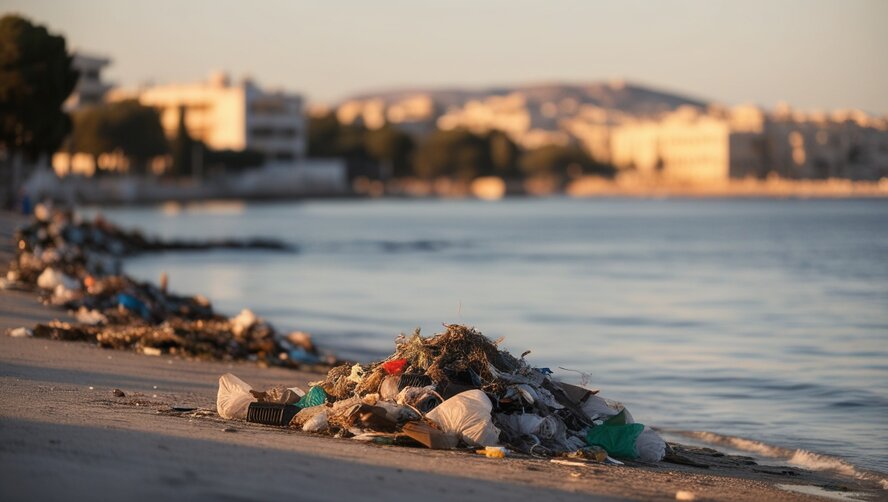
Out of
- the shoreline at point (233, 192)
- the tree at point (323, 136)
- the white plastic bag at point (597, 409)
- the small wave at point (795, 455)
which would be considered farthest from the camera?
the tree at point (323, 136)

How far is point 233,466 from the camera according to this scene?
820 cm

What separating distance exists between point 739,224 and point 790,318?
233ft

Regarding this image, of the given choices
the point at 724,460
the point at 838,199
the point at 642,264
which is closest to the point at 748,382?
the point at 724,460

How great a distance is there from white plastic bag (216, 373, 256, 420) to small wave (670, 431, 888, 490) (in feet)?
15.6

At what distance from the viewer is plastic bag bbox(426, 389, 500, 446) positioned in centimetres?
988

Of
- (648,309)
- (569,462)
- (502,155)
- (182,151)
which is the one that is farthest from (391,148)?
(569,462)

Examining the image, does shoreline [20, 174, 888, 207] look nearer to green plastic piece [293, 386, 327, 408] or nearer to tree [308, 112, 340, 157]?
tree [308, 112, 340, 157]

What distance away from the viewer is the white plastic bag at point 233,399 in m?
10.7

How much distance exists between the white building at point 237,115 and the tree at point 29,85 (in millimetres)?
87284

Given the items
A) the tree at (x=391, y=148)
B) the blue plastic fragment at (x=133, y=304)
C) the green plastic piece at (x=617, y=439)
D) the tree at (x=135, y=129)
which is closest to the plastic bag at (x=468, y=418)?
the green plastic piece at (x=617, y=439)

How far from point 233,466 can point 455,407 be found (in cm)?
218

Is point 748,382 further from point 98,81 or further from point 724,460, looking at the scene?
point 98,81

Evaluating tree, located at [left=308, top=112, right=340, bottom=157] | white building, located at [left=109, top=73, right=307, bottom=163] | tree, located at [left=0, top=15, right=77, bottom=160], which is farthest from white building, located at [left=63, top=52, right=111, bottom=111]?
tree, located at [left=0, top=15, right=77, bottom=160]

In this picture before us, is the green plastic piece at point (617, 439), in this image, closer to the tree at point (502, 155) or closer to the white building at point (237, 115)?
the white building at point (237, 115)
